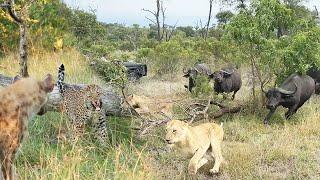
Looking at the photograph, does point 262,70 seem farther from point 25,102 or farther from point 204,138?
point 25,102

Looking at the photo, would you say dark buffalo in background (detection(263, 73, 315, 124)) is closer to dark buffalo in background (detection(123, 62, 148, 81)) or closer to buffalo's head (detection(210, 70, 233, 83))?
buffalo's head (detection(210, 70, 233, 83))

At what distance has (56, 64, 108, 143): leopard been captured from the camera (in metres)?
7.49

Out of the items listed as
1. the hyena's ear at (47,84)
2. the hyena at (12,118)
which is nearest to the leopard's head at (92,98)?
the hyena's ear at (47,84)

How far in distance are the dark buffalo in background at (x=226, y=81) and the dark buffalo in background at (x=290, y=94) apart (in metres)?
1.75

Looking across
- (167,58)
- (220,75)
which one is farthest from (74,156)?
(167,58)

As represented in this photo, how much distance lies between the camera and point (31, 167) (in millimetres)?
5969

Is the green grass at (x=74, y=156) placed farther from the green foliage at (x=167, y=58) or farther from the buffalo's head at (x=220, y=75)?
the green foliage at (x=167, y=58)

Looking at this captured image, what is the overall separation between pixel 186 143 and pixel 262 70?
520cm

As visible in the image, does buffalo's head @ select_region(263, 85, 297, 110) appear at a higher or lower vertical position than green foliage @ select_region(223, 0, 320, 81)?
lower

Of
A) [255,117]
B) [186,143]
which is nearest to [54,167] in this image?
[186,143]

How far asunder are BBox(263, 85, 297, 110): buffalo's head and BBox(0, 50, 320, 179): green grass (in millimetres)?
374

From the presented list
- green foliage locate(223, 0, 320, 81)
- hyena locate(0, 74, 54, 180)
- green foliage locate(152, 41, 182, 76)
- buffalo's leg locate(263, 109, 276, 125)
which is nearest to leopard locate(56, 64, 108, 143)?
hyena locate(0, 74, 54, 180)

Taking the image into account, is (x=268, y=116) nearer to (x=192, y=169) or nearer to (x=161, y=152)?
(x=161, y=152)

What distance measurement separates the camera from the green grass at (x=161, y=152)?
584 centimetres
